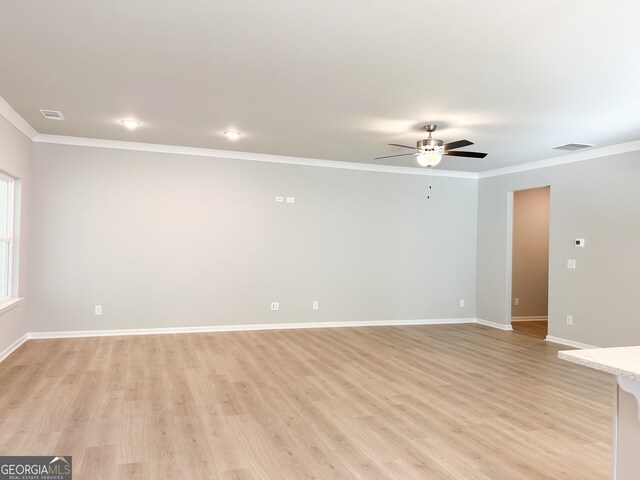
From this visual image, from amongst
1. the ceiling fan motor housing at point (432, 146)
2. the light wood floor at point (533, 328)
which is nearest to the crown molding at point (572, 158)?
the ceiling fan motor housing at point (432, 146)

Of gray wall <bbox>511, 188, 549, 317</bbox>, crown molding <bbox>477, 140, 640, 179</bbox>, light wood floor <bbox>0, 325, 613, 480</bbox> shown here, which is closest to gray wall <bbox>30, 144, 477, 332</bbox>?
crown molding <bbox>477, 140, 640, 179</bbox>

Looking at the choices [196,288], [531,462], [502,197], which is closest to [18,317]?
[196,288]

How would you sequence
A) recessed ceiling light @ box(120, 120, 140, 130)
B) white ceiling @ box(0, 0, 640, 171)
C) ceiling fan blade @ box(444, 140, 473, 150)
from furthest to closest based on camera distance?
1. recessed ceiling light @ box(120, 120, 140, 130)
2. ceiling fan blade @ box(444, 140, 473, 150)
3. white ceiling @ box(0, 0, 640, 171)

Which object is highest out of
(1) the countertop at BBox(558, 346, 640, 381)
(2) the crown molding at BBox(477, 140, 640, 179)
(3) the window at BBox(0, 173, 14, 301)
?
(2) the crown molding at BBox(477, 140, 640, 179)

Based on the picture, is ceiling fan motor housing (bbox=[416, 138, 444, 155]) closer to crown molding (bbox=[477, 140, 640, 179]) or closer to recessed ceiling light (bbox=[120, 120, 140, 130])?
crown molding (bbox=[477, 140, 640, 179])

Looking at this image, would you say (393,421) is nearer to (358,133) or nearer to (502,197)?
(358,133)

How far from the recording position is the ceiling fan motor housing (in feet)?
15.9

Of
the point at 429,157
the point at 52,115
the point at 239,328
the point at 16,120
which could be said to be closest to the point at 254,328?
the point at 239,328

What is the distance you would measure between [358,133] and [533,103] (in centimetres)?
Result: 188

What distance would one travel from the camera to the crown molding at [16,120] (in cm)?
423

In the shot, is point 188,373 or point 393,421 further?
point 188,373

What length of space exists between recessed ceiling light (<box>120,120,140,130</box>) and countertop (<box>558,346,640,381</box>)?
463 cm

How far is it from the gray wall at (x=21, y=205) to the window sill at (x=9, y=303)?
0.05 metres

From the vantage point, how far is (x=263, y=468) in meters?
2.43
